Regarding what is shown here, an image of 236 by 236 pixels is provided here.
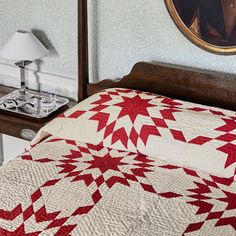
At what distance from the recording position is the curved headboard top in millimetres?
1936

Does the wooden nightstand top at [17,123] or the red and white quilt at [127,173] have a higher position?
the red and white quilt at [127,173]

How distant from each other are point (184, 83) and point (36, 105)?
0.65m

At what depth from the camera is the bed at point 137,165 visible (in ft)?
4.46

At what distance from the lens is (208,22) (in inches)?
76.6

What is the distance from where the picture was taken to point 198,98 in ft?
6.53

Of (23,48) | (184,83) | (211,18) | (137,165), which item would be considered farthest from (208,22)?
(23,48)

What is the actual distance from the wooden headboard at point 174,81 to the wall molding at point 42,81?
0.14m

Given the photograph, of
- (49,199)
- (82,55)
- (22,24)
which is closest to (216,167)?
(49,199)

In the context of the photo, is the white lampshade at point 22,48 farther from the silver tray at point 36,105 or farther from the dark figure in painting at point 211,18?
the dark figure in painting at point 211,18

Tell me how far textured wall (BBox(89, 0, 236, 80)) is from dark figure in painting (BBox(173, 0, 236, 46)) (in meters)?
0.07

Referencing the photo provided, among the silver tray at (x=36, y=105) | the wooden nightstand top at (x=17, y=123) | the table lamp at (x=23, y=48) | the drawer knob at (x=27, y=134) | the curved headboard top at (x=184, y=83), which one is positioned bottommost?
the drawer knob at (x=27, y=134)

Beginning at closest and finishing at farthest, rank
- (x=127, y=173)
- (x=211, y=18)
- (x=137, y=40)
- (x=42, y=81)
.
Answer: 1. (x=127, y=173)
2. (x=211, y=18)
3. (x=137, y=40)
4. (x=42, y=81)

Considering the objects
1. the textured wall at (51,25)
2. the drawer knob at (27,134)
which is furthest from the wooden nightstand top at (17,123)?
the textured wall at (51,25)

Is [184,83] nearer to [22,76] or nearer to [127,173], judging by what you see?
[127,173]
